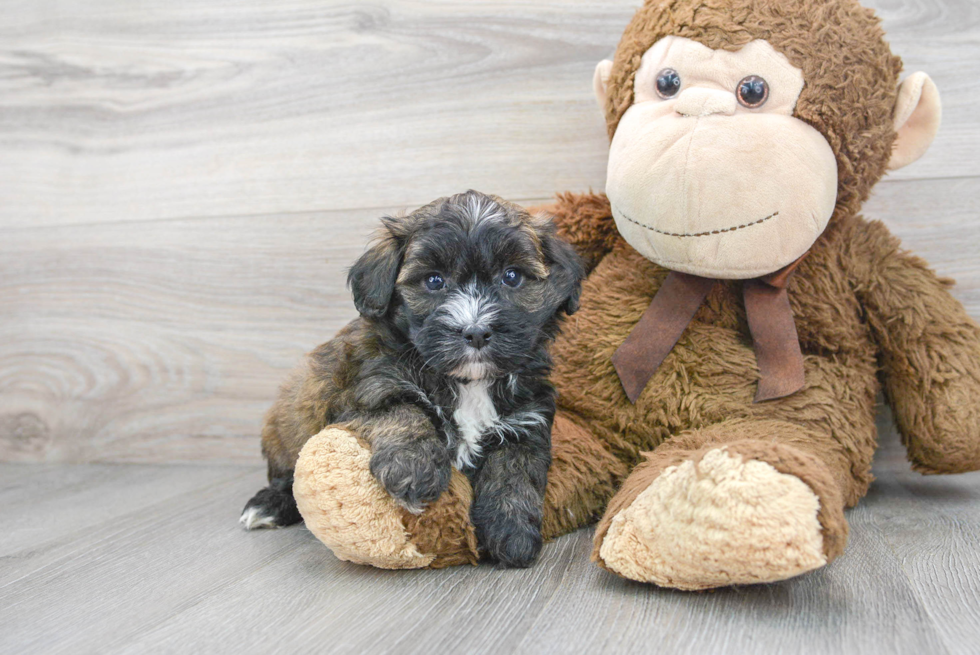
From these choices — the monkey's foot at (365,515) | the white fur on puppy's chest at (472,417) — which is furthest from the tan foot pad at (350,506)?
the white fur on puppy's chest at (472,417)

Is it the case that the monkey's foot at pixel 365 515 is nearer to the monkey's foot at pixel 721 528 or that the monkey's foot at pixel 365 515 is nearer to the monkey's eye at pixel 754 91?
the monkey's foot at pixel 721 528

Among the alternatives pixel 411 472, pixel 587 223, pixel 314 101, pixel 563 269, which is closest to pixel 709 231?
pixel 563 269

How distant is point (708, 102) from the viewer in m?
1.73

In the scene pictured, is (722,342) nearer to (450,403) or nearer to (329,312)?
(450,403)

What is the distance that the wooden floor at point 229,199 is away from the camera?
2.26 meters

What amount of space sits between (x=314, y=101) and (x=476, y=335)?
4.96 feet

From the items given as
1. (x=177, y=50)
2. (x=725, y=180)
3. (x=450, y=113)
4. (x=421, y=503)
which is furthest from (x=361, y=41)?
(x=421, y=503)

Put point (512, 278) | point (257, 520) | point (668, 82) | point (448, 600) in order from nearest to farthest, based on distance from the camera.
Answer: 1. point (448, 600)
2. point (512, 278)
3. point (668, 82)
4. point (257, 520)

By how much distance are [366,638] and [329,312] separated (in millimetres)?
1549

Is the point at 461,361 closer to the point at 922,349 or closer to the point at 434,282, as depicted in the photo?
the point at 434,282

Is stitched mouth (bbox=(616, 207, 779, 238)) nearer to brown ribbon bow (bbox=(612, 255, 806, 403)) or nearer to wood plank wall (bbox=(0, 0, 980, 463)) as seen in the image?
brown ribbon bow (bbox=(612, 255, 806, 403))

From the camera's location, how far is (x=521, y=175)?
100 inches

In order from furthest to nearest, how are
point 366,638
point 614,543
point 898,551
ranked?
point 898,551, point 614,543, point 366,638

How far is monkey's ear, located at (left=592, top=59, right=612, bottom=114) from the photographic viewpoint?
2098 millimetres
